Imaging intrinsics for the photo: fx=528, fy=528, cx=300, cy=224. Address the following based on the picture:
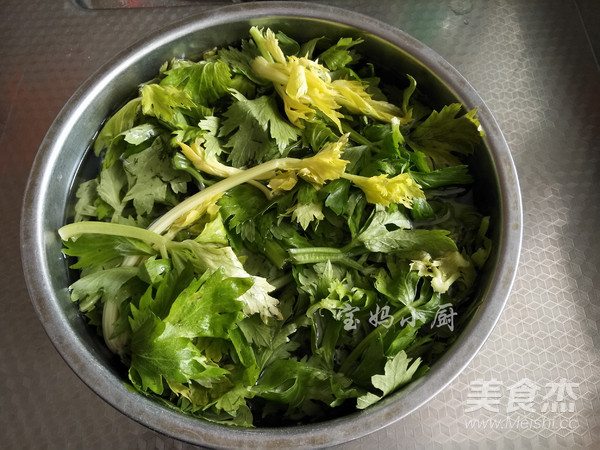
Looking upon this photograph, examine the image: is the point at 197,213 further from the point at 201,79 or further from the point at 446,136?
the point at 446,136

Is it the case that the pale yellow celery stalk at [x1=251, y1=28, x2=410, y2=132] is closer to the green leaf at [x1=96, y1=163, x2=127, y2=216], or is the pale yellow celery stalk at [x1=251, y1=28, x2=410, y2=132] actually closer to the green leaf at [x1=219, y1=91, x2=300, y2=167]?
the green leaf at [x1=219, y1=91, x2=300, y2=167]

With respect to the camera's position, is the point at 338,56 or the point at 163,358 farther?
the point at 338,56

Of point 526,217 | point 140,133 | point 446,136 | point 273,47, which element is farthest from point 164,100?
point 526,217

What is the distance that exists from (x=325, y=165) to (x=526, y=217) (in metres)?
0.47

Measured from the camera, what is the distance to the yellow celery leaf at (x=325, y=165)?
0.75m

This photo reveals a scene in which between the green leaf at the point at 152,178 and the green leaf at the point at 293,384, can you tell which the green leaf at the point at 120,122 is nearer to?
the green leaf at the point at 152,178

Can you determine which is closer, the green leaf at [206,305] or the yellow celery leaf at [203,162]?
the green leaf at [206,305]

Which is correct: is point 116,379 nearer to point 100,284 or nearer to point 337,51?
point 100,284

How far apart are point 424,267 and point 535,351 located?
1.04ft

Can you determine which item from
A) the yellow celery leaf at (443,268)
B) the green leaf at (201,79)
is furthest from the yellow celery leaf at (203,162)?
the yellow celery leaf at (443,268)

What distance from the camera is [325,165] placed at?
2.46 ft

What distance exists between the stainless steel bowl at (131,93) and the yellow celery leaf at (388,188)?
0.15 m

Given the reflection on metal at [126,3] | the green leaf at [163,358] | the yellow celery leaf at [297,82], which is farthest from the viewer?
the reflection on metal at [126,3]

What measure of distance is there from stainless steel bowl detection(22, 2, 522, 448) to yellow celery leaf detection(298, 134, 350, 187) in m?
0.23
